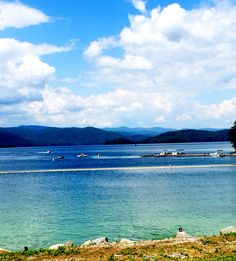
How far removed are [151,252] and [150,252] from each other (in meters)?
0.07

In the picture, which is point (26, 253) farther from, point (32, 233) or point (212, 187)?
point (212, 187)

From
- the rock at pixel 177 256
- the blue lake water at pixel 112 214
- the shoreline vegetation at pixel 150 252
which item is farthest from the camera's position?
the blue lake water at pixel 112 214

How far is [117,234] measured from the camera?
133 feet

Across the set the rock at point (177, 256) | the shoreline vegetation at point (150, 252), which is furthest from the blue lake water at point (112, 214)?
the rock at point (177, 256)

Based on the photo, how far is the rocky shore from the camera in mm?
24953

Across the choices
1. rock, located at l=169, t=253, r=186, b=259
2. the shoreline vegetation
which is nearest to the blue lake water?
the shoreline vegetation

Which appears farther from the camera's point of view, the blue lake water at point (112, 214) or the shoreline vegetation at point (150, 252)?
the blue lake water at point (112, 214)

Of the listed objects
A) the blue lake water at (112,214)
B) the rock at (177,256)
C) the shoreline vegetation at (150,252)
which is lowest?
the blue lake water at (112,214)

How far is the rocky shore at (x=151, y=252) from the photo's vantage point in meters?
25.0

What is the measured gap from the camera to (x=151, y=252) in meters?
26.4

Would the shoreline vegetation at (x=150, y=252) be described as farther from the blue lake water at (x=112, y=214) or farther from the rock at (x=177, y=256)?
the blue lake water at (x=112, y=214)

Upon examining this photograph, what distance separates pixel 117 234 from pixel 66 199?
30.7 metres

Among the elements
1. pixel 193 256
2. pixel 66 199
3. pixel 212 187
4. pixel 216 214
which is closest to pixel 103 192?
pixel 66 199

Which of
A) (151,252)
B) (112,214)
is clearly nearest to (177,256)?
(151,252)
